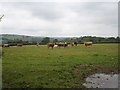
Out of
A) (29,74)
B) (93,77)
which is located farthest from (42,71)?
(93,77)

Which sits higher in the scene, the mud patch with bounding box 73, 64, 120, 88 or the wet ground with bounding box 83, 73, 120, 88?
the mud patch with bounding box 73, 64, 120, 88

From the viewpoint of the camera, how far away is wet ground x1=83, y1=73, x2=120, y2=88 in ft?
56.2

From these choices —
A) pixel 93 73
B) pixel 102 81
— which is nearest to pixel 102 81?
pixel 102 81

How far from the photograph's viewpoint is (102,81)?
1861 centimetres

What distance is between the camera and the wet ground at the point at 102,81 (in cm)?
1712

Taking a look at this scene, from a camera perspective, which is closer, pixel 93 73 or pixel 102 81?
pixel 102 81

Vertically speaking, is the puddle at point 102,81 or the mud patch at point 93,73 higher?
the mud patch at point 93,73

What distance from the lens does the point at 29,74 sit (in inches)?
806

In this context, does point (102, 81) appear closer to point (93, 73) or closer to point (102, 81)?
point (102, 81)

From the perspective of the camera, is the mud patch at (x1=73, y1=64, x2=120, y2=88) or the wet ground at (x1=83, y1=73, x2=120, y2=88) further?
the mud patch at (x1=73, y1=64, x2=120, y2=88)

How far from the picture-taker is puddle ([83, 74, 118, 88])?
56.2 ft

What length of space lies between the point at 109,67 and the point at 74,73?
5442 mm

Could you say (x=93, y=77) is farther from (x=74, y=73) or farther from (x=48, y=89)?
(x=48, y=89)

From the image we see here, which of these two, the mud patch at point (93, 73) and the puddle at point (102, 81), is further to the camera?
the mud patch at point (93, 73)
